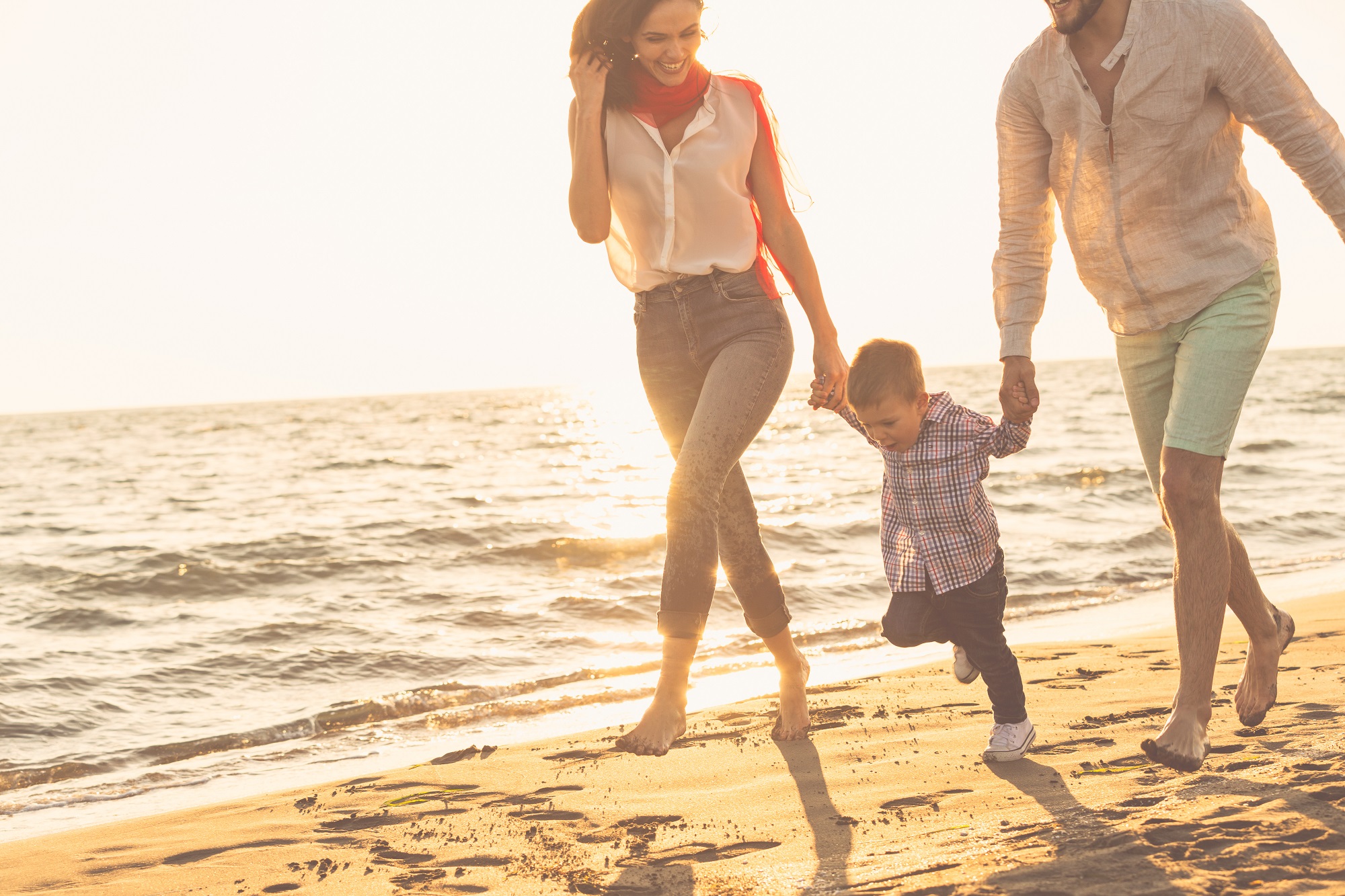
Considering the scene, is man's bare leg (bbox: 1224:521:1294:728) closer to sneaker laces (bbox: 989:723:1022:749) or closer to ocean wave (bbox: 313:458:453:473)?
sneaker laces (bbox: 989:723:1022:749)

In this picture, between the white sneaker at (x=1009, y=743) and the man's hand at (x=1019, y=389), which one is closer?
the man's hand at (x=1019, y=389)

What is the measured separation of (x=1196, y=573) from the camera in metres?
2.85

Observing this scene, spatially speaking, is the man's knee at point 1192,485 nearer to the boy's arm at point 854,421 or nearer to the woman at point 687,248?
the boy's arm at point 854,421

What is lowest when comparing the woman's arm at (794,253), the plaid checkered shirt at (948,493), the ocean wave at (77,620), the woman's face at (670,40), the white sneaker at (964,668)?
the ocean wave at (77,620)

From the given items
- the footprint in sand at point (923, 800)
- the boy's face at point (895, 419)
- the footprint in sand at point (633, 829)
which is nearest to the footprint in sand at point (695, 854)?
the footprint in sand at point (633, 829)

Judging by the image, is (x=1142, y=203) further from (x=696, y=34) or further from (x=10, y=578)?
(x=10, y=578)

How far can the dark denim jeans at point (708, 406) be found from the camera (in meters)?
3.10

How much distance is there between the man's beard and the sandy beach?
1.92 metres

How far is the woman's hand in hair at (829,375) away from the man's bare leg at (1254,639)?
119 centimetres

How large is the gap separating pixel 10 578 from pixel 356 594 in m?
4.25

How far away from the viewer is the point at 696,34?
10.1 feet

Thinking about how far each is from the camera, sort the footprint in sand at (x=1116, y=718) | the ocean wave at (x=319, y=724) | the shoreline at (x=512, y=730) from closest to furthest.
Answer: the footprint in sand at (x=1116, y=718)
the shoreline at (x=512, y=730)
the ocean wave at (x=319, y=724)

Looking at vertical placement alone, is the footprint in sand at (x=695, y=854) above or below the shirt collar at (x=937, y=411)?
below

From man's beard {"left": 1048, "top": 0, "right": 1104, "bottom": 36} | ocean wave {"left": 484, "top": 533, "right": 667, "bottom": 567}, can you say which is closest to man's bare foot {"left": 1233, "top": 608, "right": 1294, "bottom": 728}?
man's beard {"left": 1048, "top": 0, "right": 1104, "bottom": 36}
